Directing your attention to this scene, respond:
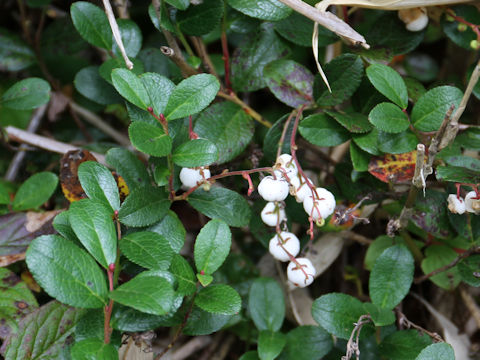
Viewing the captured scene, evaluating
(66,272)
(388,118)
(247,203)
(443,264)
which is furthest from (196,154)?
(443,264)

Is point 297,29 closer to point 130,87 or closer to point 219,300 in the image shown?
point 130,87

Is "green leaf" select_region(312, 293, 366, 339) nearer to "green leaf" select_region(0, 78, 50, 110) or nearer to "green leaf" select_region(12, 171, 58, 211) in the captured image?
"green leaf" select_region(12, 171, 58, 211)

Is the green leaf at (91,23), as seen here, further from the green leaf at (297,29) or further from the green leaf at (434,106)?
the green leaf at (434,106)

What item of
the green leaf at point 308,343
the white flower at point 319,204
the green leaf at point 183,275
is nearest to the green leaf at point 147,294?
the green leaf at point 183,275

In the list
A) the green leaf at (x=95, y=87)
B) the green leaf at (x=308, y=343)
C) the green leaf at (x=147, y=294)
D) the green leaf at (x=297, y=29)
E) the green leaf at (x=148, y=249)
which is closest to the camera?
the green leaf at (x=147, y=294)

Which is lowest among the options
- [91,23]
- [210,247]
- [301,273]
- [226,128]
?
[301,273]

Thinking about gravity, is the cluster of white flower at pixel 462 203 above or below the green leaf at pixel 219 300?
above

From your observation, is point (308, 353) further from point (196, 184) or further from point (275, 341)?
point (196, 184)
